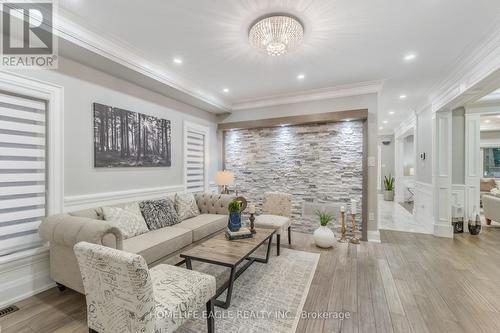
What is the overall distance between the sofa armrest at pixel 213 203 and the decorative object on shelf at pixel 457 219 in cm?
438

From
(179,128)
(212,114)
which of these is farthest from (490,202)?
(179,128)

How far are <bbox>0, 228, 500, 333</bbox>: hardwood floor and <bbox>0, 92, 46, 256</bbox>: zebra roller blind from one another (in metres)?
0.67

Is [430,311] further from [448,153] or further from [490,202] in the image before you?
[490,202]

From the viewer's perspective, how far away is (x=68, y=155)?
2.60m

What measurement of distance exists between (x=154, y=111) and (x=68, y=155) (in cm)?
146

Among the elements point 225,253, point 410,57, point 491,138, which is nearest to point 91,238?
point 225,253

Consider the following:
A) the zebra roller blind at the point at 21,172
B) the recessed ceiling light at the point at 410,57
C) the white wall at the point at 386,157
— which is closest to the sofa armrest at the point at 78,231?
the zebra roller blind at the point at 21,172

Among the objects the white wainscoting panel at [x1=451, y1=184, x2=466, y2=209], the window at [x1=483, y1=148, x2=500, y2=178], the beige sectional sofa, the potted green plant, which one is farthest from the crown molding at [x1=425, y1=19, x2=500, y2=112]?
the window at [x1=483, y1=148, x2=500, y2=178]

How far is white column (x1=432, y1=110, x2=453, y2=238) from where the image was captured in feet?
14.1

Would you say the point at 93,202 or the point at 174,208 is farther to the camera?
the point at 174,208

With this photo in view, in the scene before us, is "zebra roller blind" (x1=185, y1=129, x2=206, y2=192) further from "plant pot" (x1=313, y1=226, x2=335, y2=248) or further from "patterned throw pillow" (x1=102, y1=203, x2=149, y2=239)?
"plant pot" (x1=313, y1=226, x2=335, y2=248)

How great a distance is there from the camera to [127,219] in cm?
274

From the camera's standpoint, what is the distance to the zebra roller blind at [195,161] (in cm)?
445

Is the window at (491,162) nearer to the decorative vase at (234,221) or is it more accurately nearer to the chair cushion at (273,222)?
the chair cushion at (273,222)
